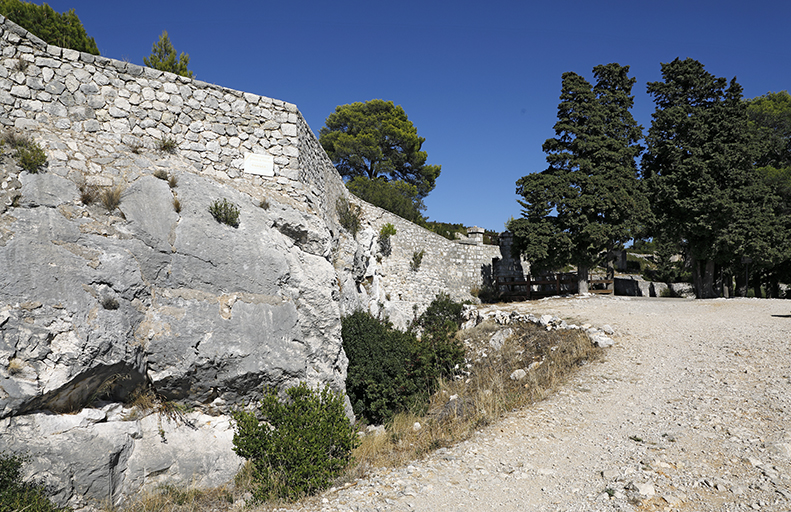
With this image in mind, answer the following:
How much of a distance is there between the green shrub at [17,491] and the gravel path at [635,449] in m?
3.01

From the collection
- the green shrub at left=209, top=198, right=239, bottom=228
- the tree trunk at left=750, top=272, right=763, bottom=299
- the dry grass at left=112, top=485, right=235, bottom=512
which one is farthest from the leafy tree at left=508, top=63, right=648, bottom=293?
the dry grass at left=112, top=485, right=235, bottom=512

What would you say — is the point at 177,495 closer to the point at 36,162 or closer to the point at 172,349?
the point at 172,349

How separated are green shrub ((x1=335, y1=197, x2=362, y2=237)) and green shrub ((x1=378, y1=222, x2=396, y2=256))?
2443 millimetres

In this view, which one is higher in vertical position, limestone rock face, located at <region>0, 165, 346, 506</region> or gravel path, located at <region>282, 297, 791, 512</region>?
limestone rock face, located at <region>0, 165, 346, 506</region>

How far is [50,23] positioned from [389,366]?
45.5ft

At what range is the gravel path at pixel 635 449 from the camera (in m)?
4.44

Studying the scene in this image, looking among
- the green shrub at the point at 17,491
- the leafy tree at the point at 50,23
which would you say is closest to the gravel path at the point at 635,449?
the green shrub at the point at 17,491

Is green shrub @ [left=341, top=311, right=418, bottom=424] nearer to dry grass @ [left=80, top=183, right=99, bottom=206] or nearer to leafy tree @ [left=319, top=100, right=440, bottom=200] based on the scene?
dry grass @ [left=80, top=183, right=99, bottom=206]

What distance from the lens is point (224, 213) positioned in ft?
26.4

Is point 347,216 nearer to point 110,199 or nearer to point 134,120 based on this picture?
point 134,120

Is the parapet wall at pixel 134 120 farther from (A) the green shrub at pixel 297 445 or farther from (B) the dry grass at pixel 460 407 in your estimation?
(A) the green shrub at pixel 297 445

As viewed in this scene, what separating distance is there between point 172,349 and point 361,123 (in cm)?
2402

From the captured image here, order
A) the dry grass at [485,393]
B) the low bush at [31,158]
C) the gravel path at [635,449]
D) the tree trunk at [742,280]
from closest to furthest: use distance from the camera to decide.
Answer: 1. the gravel path at [635,449]
2. the dry grass at [485,393]
3. the low bush at [31,158]
4. the tree trunk at [742,280]

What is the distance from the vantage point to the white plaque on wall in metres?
9.31
